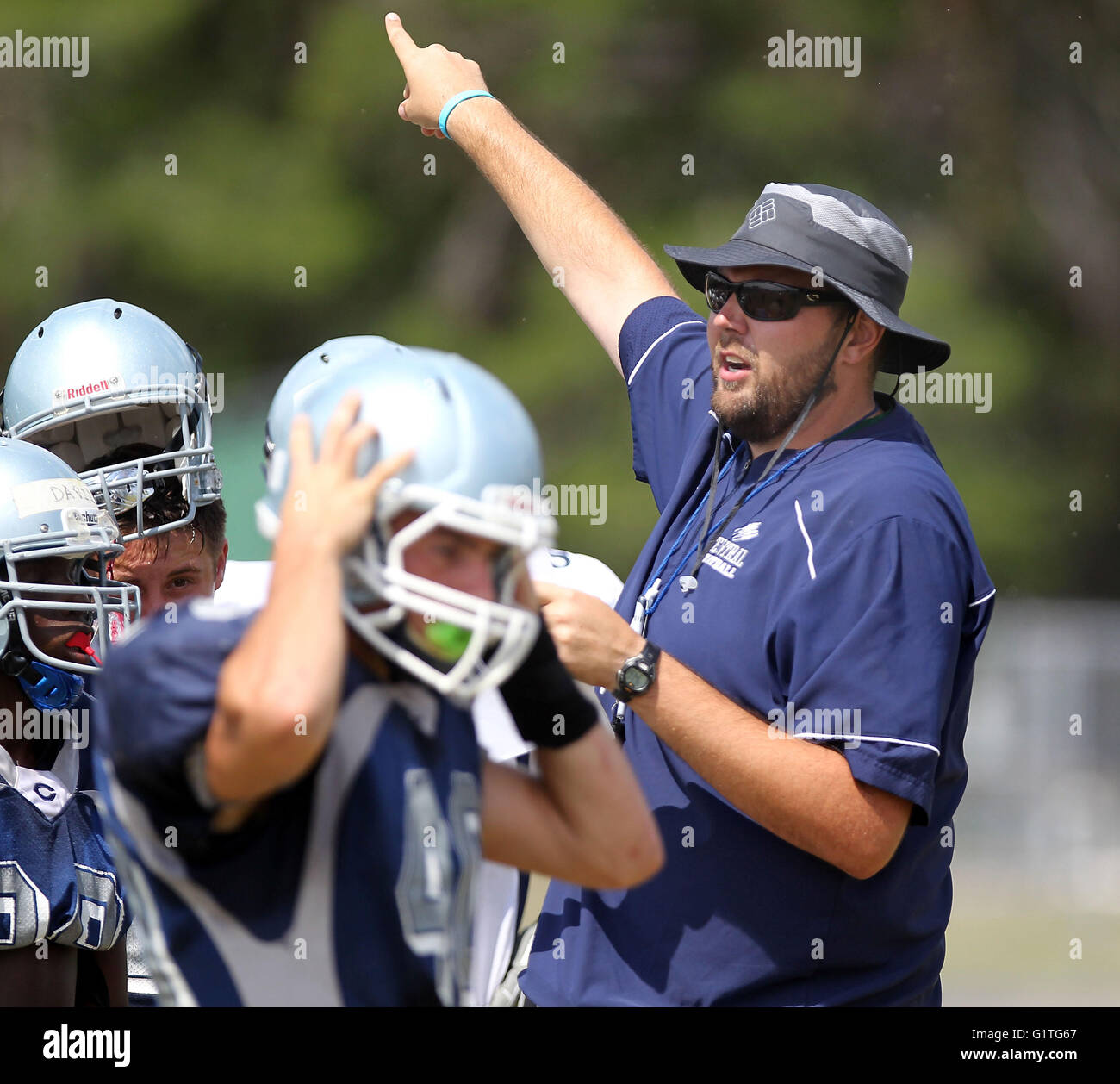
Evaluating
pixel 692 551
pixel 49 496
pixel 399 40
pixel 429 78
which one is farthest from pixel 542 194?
pixel 49 496

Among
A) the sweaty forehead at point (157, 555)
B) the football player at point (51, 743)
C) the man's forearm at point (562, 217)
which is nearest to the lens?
the football player at point (51, 743)

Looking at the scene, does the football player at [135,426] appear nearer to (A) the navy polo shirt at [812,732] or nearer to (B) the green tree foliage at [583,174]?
(A) the navy polo shirt at [812,732]

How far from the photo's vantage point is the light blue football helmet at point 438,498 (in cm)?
172

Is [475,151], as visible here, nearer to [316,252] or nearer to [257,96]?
[316,252]

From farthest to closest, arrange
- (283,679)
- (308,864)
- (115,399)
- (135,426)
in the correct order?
1. (135,426)
2. (115,399)
3. (308,864)
4. (283,679)

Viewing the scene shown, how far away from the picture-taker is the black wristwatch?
2.63m

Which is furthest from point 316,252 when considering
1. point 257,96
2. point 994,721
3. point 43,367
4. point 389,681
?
point 389,681

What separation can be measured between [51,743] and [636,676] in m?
1.19

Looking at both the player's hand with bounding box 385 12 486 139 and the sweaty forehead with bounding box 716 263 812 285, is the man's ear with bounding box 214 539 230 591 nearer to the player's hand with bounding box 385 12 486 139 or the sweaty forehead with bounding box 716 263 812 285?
the player's hand with bounding box 385 12 486 139

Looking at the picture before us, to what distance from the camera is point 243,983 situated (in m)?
1.82

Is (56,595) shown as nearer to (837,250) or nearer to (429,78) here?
(429,78)

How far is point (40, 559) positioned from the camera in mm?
2951

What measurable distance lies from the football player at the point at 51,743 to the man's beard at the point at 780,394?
1.27 meters

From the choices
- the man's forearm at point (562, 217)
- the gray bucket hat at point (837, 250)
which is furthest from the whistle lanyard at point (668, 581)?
the man's forearm at point (562, 217)
